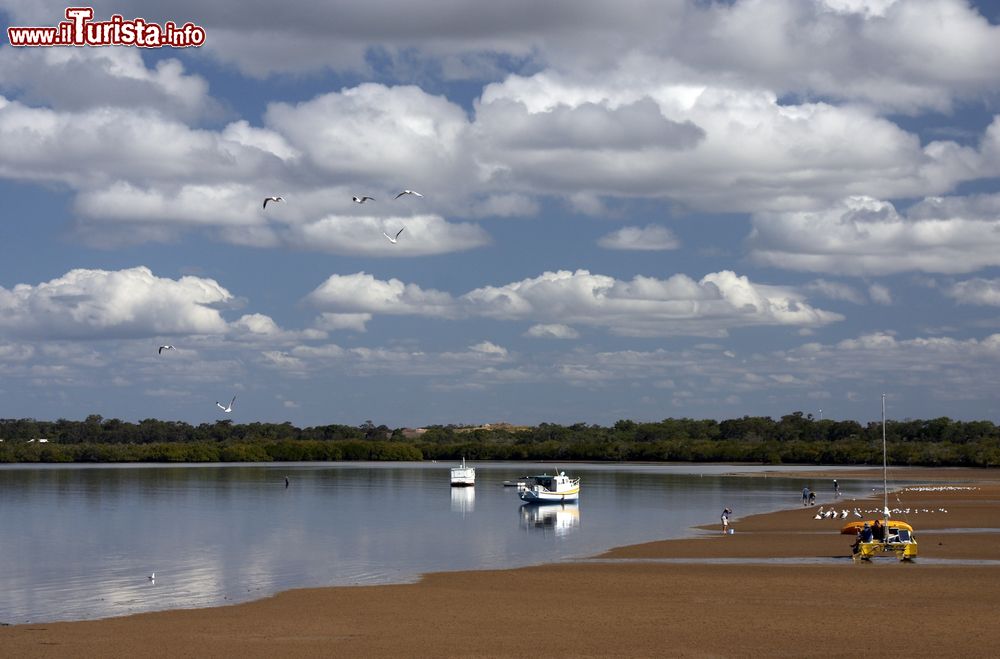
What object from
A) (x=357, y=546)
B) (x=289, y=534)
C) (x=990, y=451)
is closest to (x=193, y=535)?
(x=289, y=534)

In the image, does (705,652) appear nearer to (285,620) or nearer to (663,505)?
(285,620)

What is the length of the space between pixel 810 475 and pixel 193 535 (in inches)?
3791

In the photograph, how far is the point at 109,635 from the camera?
2948 centimetres

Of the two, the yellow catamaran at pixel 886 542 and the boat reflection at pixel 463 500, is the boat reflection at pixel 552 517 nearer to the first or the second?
the boat reflection at pixel 463 500

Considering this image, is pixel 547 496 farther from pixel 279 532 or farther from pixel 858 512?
pixel 279 532

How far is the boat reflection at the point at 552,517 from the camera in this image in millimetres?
65706

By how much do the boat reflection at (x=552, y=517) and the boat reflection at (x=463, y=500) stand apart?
12.7 feet

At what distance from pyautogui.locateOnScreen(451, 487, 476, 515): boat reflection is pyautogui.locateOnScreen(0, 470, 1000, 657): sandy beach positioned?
3655 centimetres

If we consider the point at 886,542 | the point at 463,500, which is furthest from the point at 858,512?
the point at 463,500

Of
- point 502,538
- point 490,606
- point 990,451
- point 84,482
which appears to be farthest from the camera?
point 990,451

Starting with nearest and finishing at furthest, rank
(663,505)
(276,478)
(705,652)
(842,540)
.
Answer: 1. (705,652)
2. (842,540)
3. (663,505)
4. (276,478)

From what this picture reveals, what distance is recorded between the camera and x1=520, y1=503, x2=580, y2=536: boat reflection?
65706mm

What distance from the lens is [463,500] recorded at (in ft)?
304

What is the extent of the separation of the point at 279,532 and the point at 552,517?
18941 millimetres
